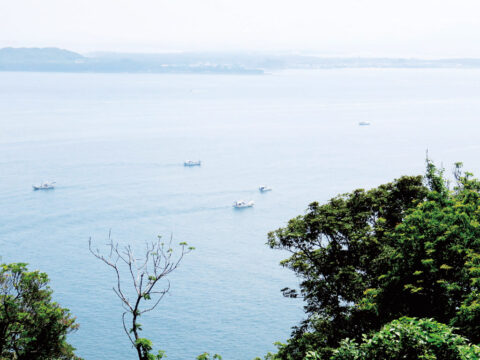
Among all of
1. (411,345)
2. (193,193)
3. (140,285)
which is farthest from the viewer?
(193,193)

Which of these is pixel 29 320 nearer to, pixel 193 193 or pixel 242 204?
pixel 242 204

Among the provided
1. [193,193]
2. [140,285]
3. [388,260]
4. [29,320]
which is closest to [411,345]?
[140,285]

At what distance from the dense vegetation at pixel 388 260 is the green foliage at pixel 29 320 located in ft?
31.3

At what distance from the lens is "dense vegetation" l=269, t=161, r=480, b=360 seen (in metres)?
17.9

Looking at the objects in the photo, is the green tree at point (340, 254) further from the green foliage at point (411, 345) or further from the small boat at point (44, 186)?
the small boat at point (44, 186)

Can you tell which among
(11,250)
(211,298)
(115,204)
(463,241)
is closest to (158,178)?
(115,204)

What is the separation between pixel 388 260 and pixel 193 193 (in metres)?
78.1

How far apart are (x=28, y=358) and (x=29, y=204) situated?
75.7 metres

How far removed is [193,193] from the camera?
321 feet

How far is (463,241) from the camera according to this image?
1833 cm

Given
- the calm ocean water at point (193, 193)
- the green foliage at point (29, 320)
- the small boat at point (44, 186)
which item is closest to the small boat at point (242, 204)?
the calm ocean water at point (193, 193)

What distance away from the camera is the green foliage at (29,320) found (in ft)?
66.7

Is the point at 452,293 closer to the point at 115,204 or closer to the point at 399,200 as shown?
the point at 399,200

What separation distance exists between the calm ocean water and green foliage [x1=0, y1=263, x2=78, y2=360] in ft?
99.2
